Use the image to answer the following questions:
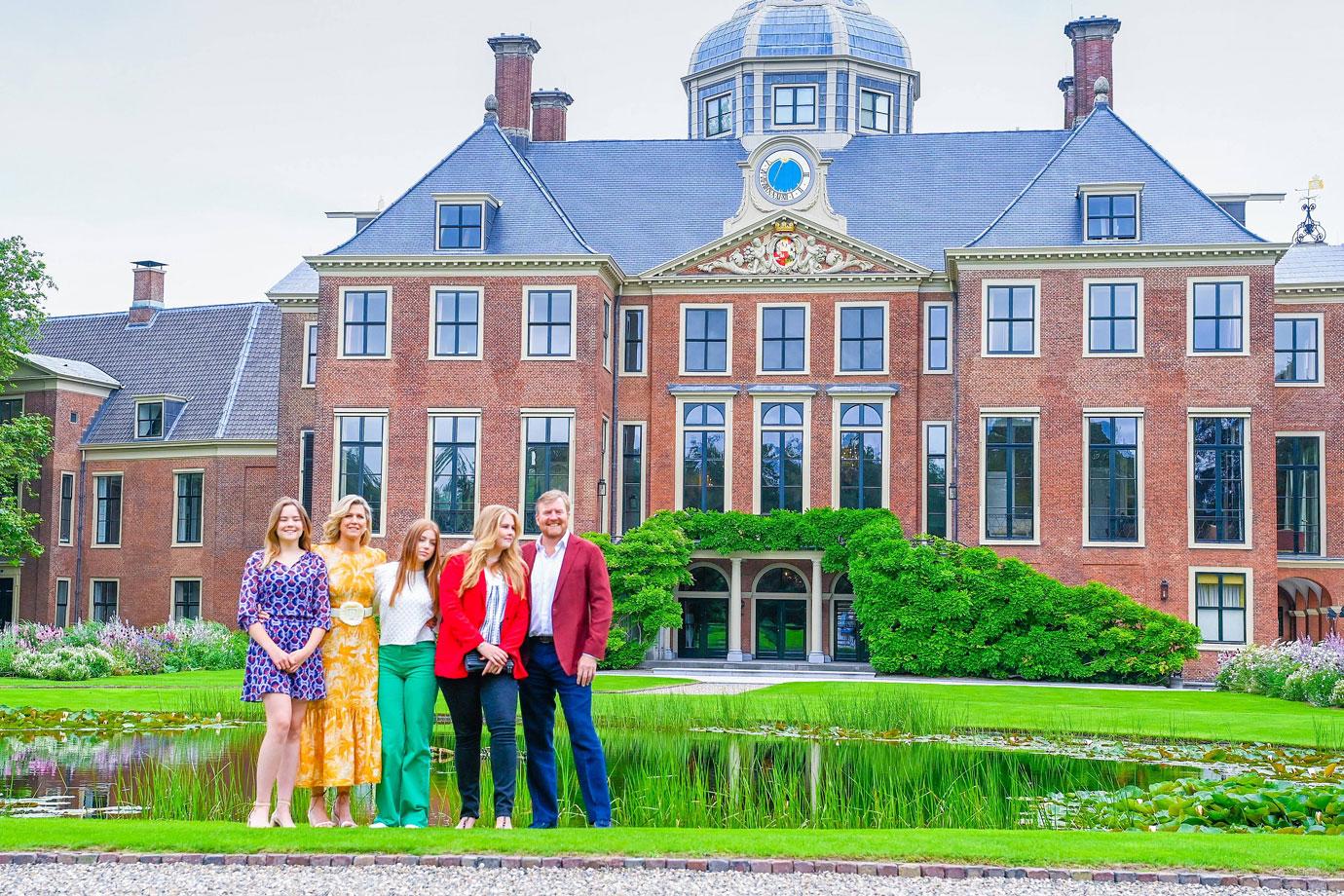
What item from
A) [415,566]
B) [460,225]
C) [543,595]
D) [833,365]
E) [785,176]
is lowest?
[543,595]

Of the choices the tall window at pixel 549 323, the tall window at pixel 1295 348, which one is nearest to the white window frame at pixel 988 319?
the tall window at pixel 1295 348

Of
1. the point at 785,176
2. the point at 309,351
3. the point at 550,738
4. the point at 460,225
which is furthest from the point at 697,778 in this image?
the point at 309,351

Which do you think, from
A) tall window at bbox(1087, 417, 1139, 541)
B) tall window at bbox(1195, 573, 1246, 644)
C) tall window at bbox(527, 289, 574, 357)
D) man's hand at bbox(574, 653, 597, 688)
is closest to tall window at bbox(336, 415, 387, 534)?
tall window at bbox(527, 289, 574, 357)

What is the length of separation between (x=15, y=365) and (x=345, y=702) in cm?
3141

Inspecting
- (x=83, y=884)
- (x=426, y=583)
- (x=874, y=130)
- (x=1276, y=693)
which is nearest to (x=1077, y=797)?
(x=426, y=583)

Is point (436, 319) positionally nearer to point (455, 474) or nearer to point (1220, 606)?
point (455, 474)

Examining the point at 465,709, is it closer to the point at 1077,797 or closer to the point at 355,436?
the point at 1077,797

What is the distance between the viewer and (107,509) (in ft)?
131

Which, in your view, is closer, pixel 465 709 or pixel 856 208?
pixel 465 709

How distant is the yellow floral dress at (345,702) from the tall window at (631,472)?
80.6 ft

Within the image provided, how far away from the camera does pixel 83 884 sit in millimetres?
7641

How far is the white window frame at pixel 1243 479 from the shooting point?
1214 inches

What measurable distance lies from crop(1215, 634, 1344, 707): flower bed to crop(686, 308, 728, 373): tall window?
41.3ft

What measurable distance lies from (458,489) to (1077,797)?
22639 mm
